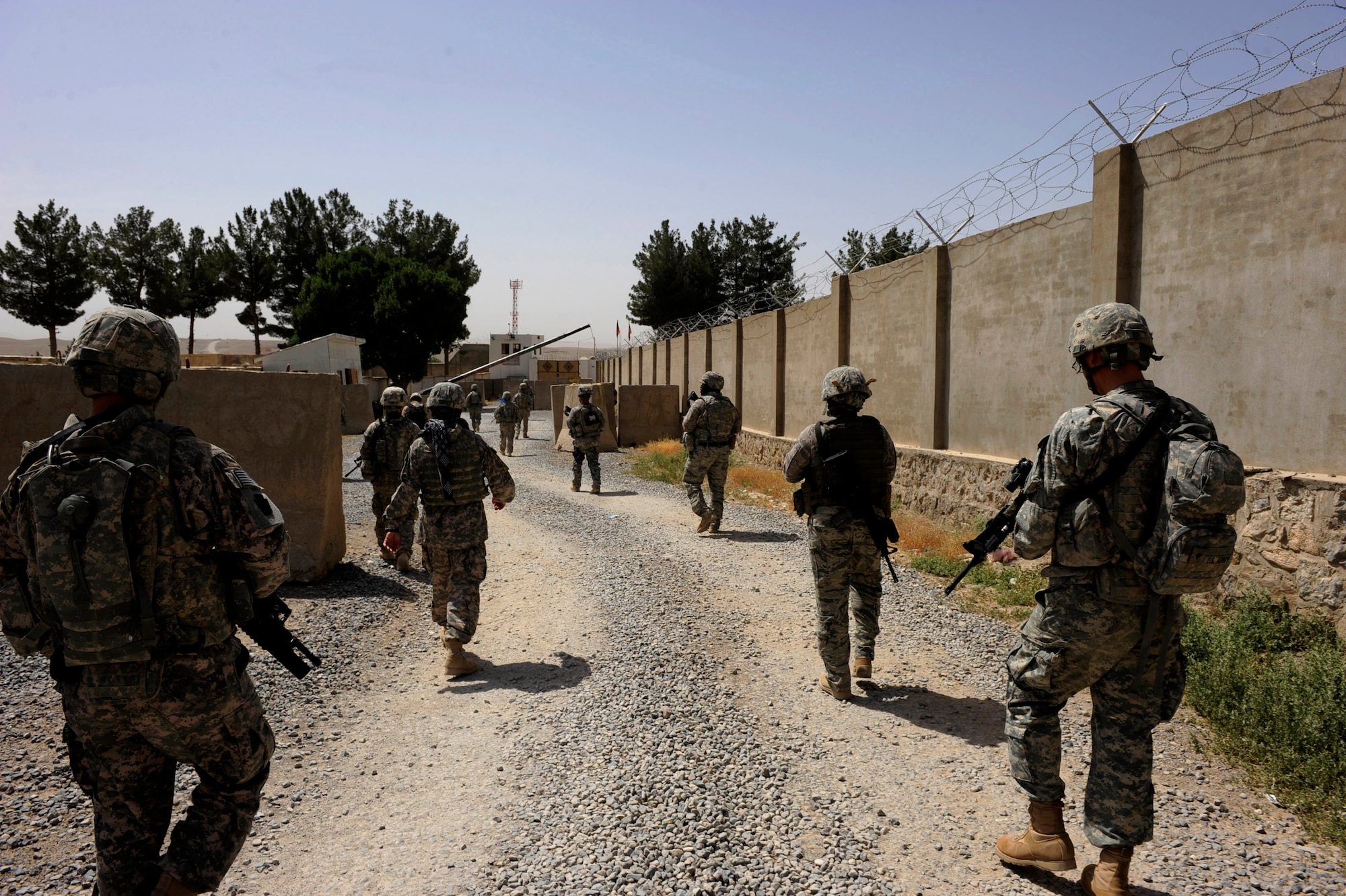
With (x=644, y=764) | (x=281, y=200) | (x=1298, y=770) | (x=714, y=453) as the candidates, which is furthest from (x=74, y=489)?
(x=281, y=200)

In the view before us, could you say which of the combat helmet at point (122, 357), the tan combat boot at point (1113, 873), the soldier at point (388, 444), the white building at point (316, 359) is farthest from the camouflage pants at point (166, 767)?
the white building at point (316, 359)

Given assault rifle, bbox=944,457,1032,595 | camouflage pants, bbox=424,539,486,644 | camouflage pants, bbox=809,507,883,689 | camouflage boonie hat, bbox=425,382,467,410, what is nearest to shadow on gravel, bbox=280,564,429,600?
camouflage pants, bbox=424,539,486,644

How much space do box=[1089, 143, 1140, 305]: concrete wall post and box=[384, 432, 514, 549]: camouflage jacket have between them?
5.29 metres

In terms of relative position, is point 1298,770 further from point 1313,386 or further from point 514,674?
point 514,674

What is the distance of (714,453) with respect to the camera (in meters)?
9.20

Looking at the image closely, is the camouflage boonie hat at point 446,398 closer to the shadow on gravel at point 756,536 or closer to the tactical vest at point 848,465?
the tactical vest at point 848,465

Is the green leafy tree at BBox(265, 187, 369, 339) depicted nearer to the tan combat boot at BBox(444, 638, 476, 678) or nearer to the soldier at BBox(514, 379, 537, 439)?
the soldier at BBox(514, 379, 537, 439)

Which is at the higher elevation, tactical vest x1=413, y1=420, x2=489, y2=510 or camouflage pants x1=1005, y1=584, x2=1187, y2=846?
tactical vest x1=413, y1=420, x2=489, y2=510

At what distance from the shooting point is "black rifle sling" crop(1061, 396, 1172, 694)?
8.03 feet

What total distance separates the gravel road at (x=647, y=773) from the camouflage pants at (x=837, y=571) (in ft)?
0.79

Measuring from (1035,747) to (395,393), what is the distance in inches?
244

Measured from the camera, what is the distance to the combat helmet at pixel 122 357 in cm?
221

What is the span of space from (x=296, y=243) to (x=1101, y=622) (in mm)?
48283

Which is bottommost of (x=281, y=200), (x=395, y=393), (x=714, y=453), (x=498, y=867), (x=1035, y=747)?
(x=498, y=867)
